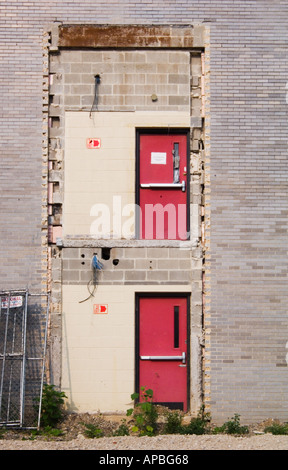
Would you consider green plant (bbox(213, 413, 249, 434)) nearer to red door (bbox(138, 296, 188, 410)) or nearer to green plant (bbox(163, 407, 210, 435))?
green plant (bbox(163, 407, 210, 435))

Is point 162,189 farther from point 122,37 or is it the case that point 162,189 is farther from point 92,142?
point 122,37

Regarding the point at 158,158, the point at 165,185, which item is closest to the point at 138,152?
the point at 158,158

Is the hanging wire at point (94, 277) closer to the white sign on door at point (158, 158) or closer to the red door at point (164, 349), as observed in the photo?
the red door at point (164, 349)

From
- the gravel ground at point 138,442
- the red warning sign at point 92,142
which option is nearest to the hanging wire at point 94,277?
the red warning sign at point 92,142

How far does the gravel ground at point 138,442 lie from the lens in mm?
8078

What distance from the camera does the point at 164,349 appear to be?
32.4 ft

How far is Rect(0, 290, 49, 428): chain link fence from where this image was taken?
30.7 feet

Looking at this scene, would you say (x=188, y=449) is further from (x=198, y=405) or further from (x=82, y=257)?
(x=82, y=257)

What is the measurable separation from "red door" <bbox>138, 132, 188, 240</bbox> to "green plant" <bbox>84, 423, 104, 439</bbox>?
3.13 m

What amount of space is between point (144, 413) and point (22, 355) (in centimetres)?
214

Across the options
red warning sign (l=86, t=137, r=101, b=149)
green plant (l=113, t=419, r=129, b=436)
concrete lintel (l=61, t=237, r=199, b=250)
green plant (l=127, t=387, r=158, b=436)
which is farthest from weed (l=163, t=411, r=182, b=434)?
red warning sign (l=86, t=137, r=101, b=149)

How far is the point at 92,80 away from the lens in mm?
10117

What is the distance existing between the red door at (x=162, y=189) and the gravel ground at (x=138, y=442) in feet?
10.6

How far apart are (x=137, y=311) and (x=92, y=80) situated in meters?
3.97
